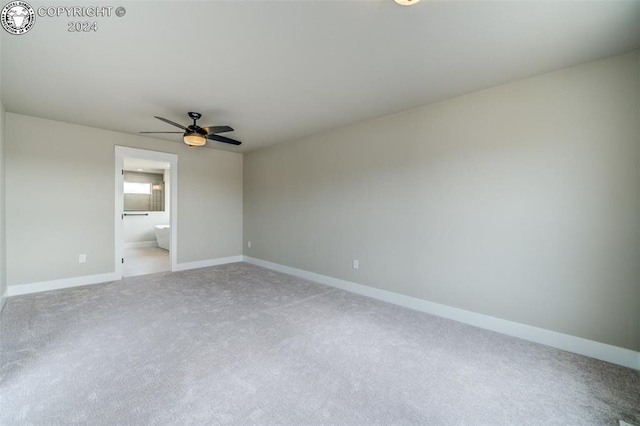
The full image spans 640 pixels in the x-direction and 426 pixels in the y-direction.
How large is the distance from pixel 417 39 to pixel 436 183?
168 cm

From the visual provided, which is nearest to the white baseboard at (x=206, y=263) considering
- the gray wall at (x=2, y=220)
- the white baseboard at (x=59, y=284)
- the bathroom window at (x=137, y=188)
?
the white baseboard at (x=59, y=284)

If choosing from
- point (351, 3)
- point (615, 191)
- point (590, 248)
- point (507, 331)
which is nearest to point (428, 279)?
point (507, 331)

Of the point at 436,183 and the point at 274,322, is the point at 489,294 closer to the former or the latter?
the point at 436,183

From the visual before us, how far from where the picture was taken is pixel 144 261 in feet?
20.5

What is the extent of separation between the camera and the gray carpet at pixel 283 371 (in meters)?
1.66

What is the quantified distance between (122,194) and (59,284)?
1.59 metres

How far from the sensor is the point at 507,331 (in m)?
2.76

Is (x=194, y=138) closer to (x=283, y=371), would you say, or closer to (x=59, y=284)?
(x=283, y=371)

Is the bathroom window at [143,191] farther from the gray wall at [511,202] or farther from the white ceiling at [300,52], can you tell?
the gray wall at [511,202]

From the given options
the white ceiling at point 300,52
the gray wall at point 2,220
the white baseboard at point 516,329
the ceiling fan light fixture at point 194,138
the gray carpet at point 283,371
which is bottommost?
the gray carpet at point 283,371

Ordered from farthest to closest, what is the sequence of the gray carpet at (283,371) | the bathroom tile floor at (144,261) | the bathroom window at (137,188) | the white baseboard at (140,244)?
the bathroom window at (137,188) < the white baseboard at (140,244) < the bathroom tile floor at (144,261) < the gray carpet at (283,371)

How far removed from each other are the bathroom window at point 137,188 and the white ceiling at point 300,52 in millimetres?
5601

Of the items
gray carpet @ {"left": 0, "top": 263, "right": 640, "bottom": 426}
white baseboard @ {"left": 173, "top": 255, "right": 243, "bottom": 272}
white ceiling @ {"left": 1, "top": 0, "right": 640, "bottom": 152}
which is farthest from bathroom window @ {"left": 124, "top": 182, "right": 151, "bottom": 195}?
gray carpet @ {"left": 0, "top": 263, "right": 640, "bottom": 426}

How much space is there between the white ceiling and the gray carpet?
251 centimetres
